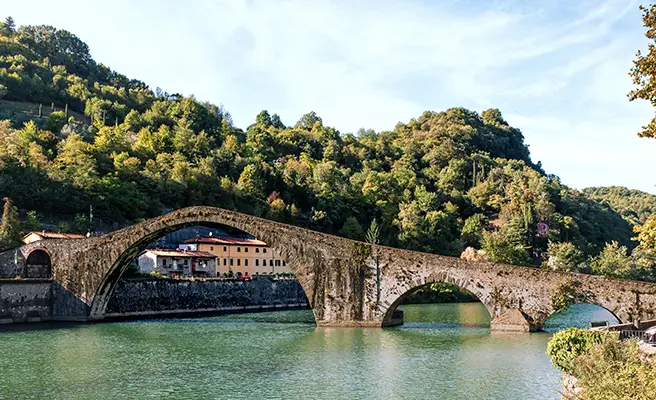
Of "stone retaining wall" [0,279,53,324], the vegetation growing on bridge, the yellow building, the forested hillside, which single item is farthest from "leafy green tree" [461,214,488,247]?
the vegetation growing on bridge

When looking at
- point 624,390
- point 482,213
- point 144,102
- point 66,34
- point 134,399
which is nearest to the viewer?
point 624,390

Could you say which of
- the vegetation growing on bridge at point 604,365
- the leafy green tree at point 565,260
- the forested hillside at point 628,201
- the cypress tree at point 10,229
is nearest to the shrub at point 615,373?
the vegetation growing on bridge at point 604,365

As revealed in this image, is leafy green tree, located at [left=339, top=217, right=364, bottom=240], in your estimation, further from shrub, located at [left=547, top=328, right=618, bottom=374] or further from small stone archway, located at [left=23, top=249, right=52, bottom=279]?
shrub, located at [left=547, top=328, right=618, bottom=374]

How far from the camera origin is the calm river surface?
68.7 feet

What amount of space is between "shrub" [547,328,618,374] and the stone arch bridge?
1514cm

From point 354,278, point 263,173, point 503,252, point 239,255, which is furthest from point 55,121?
point 354,278

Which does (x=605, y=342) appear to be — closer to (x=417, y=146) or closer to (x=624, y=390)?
(x=624, y=390)

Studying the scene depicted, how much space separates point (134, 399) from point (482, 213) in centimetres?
9255

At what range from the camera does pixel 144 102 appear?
130 metres

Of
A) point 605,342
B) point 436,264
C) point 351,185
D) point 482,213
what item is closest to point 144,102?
point 351,185

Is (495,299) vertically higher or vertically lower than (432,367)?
higher

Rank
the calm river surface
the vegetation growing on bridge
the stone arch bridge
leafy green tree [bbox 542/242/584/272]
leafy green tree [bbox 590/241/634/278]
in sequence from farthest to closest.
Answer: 1. leafy green tree [bbox 542/242/584/272]
2. leafy green tree [bbox 590/241/634/278]
3. the stone arch bridge
4. the calm river surface
5. the vegetation growing on bridge

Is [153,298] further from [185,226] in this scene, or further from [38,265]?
[185,226]

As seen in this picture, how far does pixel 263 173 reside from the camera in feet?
337
